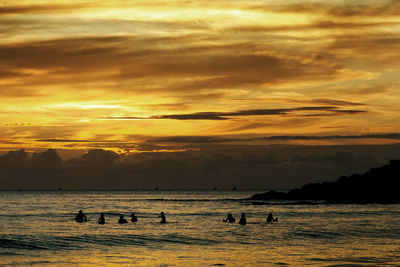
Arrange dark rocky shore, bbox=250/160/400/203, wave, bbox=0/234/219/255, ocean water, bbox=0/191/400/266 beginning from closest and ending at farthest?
ocean water, bbox=0/191/400/266, wave, bbox=0/234/219/255, dark rocky shore, bbox=250/160/400/203

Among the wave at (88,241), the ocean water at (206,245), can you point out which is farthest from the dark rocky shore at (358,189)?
the wave at (88,241)

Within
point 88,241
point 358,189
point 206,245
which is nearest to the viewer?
point 206,245

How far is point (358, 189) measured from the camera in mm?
137375

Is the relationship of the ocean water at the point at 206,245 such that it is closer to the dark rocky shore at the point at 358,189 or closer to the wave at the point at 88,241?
the wave at the point at 88,241

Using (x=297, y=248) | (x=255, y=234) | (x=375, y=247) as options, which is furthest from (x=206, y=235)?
(x=375, y=247)

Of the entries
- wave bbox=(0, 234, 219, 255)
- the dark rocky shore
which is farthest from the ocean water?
the dark rocky shore

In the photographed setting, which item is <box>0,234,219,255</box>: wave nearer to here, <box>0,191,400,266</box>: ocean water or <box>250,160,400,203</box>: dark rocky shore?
<box>0,191,400,266</box>: ocean water

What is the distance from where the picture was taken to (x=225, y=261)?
101 feet

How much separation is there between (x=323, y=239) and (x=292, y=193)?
108 metres

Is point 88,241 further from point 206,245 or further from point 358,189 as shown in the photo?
point 358,189

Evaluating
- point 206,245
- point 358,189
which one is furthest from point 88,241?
point 358,189

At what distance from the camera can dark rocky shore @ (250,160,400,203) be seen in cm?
13062

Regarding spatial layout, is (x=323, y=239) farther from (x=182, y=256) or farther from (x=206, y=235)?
(x=182, y=256)

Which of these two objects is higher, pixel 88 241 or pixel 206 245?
pixel 88 241
